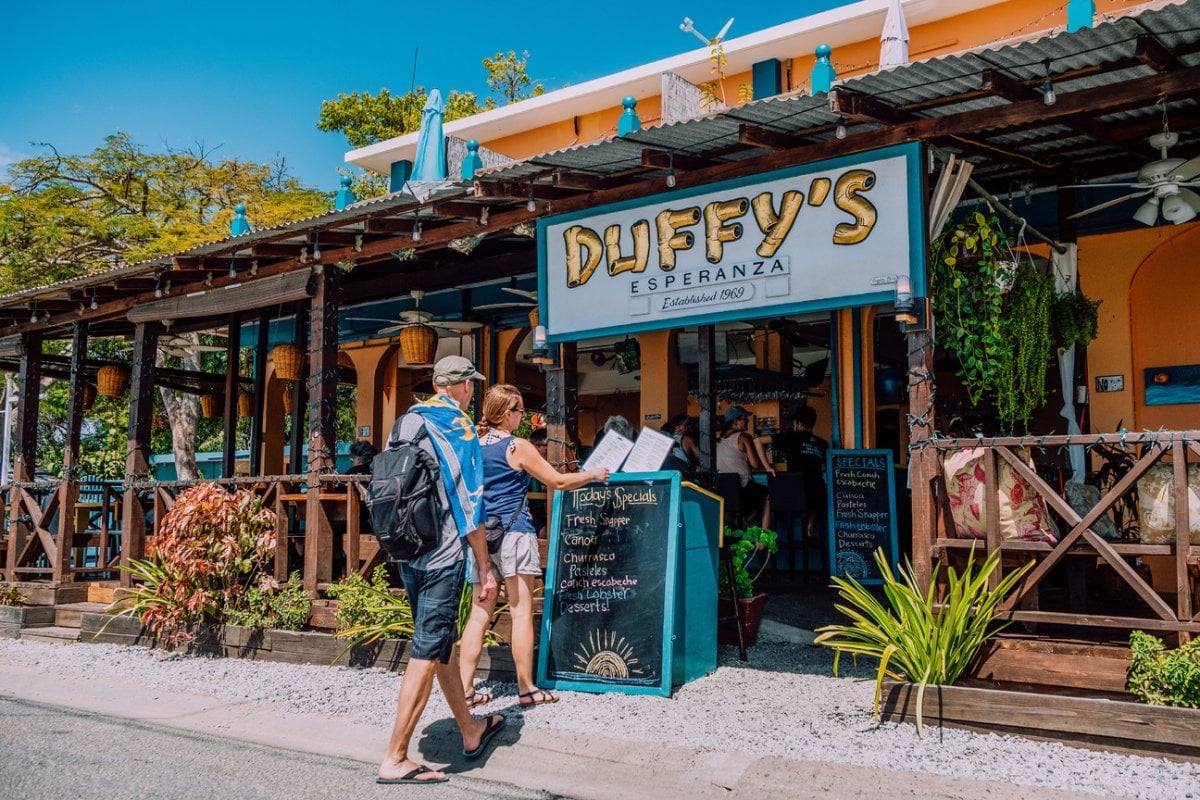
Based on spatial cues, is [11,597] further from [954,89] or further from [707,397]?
[954,89]

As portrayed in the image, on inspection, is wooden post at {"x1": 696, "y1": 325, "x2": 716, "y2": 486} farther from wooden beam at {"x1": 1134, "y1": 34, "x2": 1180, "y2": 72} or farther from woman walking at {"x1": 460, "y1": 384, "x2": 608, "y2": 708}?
wooden beam at {"x1": 1134, "y1": 34, "x2": 1180, "y2": 72}

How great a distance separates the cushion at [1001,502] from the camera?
17.5ft

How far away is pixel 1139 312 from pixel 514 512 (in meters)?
5.61

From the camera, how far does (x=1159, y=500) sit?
4984mm

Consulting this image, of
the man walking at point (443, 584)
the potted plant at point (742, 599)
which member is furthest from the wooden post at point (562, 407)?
the man walking at point (443, 584)

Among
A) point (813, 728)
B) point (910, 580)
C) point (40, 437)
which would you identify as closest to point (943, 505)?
point (910, 580)

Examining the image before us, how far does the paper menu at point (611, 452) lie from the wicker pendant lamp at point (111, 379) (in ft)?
27.5

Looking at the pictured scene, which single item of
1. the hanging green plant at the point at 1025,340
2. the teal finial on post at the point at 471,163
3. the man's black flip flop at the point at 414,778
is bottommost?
the man's black flip flop at the point at 414,778

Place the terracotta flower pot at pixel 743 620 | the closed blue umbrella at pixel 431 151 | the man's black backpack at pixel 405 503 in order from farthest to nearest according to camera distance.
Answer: the closed blue umbrella at pixel 431 151 < the terracotta flower pot at pixel 743 620 < the man's black backpack at pixel 405 503

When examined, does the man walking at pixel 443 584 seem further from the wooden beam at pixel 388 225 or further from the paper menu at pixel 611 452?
the wooden beam at pixel 388 225

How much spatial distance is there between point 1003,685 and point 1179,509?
1.22 metres

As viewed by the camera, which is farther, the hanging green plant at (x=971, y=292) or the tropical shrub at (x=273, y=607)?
the tropical shrub at (x=273, y=607)

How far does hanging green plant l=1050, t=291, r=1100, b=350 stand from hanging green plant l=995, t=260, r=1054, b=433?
335 millimetres

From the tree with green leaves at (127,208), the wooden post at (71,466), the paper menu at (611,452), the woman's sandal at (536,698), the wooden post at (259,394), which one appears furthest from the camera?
the tree with green leaves at (127,208)
